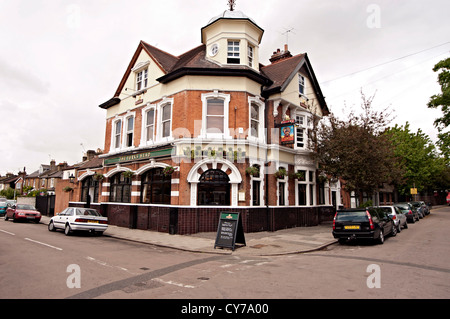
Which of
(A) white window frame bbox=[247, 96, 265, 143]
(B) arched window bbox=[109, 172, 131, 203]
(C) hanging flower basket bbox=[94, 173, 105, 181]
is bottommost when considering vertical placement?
(B) arched window bbox=[109, 172, 131, 203]

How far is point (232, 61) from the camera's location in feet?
57.1

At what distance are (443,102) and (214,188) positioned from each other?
2259cm

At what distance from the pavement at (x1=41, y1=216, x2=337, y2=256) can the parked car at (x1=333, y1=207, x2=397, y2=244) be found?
94 cm

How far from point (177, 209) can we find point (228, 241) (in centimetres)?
471

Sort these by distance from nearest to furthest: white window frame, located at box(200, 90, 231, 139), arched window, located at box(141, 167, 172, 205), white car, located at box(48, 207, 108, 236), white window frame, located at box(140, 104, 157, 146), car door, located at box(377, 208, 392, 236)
A: car door, located at box(377, 208, 392, 236)
white car, located at box(48, 207, 108, 236)
white window frame, located at box(200, 90, 231, 139)
arched window, located at box(141, 167, 172, 205)
white window frame, located at box(140, 104, 157, 146)

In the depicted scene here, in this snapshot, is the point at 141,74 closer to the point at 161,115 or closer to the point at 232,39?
the point at 161,115

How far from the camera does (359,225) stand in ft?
40.1

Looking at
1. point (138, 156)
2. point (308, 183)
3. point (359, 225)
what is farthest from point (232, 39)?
point (359, 225)

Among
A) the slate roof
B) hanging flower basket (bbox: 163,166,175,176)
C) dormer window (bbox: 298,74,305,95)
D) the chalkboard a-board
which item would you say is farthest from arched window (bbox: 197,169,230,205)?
dormer window (bbox: 298,74,305,95)

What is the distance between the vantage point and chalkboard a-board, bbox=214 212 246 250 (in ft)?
37.0

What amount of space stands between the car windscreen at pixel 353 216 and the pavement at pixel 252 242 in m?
1.31

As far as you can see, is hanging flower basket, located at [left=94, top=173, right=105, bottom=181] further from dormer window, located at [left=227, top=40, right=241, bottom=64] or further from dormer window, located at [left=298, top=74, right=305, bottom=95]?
dormer window, located at [left=298, top=74, right=305, bottom=95]

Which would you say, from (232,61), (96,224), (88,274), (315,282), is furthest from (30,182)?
(315,282)
